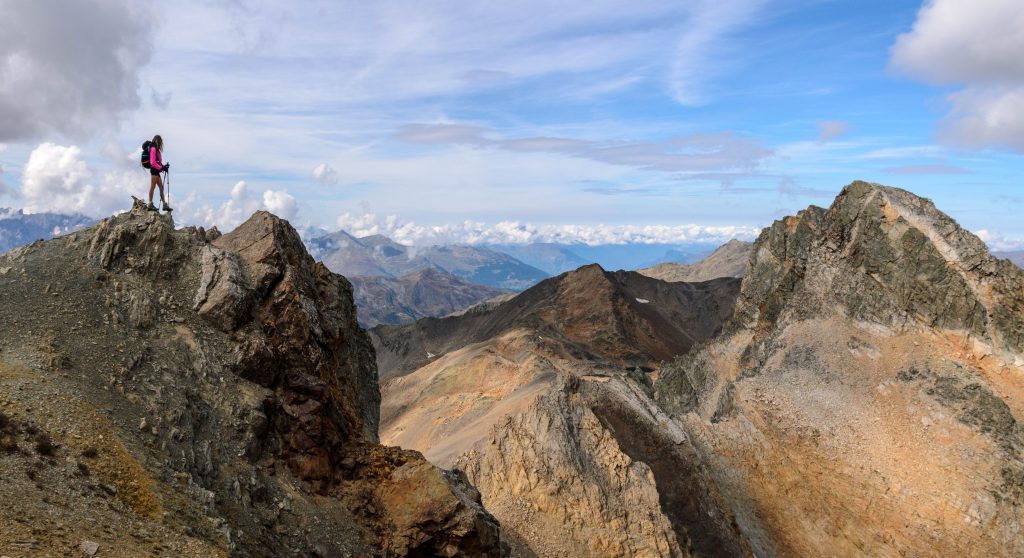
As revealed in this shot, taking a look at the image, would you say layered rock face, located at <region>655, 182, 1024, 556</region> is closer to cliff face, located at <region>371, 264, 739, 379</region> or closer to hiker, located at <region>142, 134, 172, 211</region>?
hiker, located at <region>142, 134, 172, 211</region>

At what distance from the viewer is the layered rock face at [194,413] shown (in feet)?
41.0

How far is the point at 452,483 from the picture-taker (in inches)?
794

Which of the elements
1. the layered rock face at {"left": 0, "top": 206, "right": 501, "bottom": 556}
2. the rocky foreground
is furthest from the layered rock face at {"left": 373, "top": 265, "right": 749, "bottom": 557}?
the layered rock face at {"left": 0, "top": 206, "right": 501, "bottom": 556}

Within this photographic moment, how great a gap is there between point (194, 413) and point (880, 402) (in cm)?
3899

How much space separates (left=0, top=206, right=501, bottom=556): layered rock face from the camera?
41.0 feet

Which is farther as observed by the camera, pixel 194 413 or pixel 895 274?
pixel 895 274

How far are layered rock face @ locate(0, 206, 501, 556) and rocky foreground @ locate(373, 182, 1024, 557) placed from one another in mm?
10308

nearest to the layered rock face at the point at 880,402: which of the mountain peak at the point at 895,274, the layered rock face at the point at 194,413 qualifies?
the mountain peak at the point at 895,274

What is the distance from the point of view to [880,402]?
39812 mm

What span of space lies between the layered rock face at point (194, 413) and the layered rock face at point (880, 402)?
24801 millimetres

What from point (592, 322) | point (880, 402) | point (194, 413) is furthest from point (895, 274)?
point (592, 322)

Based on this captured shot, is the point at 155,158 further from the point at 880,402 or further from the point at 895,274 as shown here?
the point at 895,274

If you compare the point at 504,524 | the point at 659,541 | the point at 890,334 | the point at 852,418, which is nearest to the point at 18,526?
the point at 504,524

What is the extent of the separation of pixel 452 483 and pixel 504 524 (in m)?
9.18
